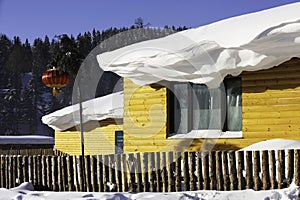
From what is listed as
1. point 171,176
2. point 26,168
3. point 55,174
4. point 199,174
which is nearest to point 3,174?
point 26,168

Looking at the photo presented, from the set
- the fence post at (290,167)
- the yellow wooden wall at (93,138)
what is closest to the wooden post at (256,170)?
the fence post at (290,167)

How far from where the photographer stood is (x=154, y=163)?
10.3 meters

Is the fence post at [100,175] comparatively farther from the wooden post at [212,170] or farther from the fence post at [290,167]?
the fence post at [290,167]

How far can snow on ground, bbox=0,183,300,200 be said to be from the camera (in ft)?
27.6

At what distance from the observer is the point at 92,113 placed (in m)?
26.8

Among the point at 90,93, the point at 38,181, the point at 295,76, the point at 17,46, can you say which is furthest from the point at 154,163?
the point at 17,46

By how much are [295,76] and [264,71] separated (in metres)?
0.72

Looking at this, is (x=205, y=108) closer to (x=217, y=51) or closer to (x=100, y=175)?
(x=217, y=51)

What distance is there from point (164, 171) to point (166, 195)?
0.82 metres

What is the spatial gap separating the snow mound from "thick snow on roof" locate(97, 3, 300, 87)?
1653 mm

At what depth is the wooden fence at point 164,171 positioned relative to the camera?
29.3ft

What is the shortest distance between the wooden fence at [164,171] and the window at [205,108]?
2.80 metres

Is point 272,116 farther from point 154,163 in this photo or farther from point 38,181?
point 38,181

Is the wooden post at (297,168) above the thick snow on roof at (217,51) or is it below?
below
